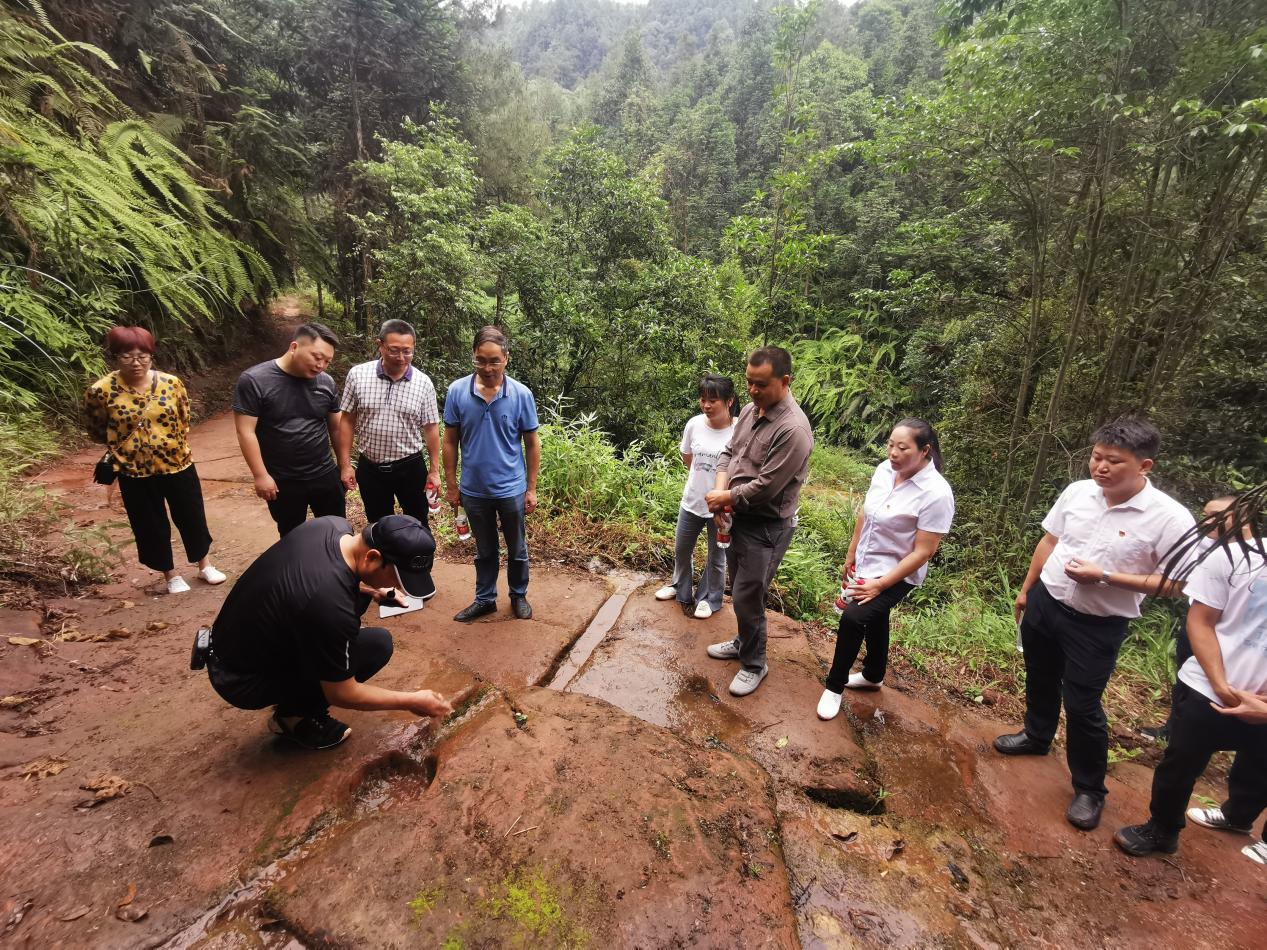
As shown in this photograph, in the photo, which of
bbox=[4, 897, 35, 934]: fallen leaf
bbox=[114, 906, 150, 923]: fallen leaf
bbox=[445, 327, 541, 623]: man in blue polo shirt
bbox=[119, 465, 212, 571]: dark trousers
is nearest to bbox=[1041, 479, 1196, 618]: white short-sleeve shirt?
bbox=[445, 327, 541, 623]: man in blue polo shirt

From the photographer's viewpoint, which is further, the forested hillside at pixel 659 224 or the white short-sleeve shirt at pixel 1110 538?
the forested hillside at pixel 659 224

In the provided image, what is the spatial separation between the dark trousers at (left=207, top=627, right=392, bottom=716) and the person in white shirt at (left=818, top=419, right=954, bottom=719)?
2.17 m

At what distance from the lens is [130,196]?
235 inches

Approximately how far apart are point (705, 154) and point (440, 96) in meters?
15.7

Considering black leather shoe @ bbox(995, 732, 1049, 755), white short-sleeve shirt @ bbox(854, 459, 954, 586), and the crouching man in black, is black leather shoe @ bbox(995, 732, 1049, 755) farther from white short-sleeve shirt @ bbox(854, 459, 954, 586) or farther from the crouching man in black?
the crouching man in black

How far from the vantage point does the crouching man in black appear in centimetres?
193

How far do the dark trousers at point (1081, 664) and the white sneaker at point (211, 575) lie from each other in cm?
472

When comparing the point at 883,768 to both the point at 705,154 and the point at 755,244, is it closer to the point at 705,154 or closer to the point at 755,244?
the point at 755,244

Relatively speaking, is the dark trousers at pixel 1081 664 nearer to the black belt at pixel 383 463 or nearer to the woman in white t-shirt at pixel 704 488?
the woman in white t-shirt at pixel 704 488

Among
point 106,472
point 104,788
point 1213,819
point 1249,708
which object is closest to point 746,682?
point 1249,708

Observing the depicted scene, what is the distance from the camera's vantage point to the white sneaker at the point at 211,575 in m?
3.63

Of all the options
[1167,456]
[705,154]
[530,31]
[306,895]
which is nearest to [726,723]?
[306,895]

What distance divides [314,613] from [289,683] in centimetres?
45

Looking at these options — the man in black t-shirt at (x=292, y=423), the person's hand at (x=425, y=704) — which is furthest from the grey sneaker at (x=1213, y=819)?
the man in black t-shirt at (x=292, y=423)
